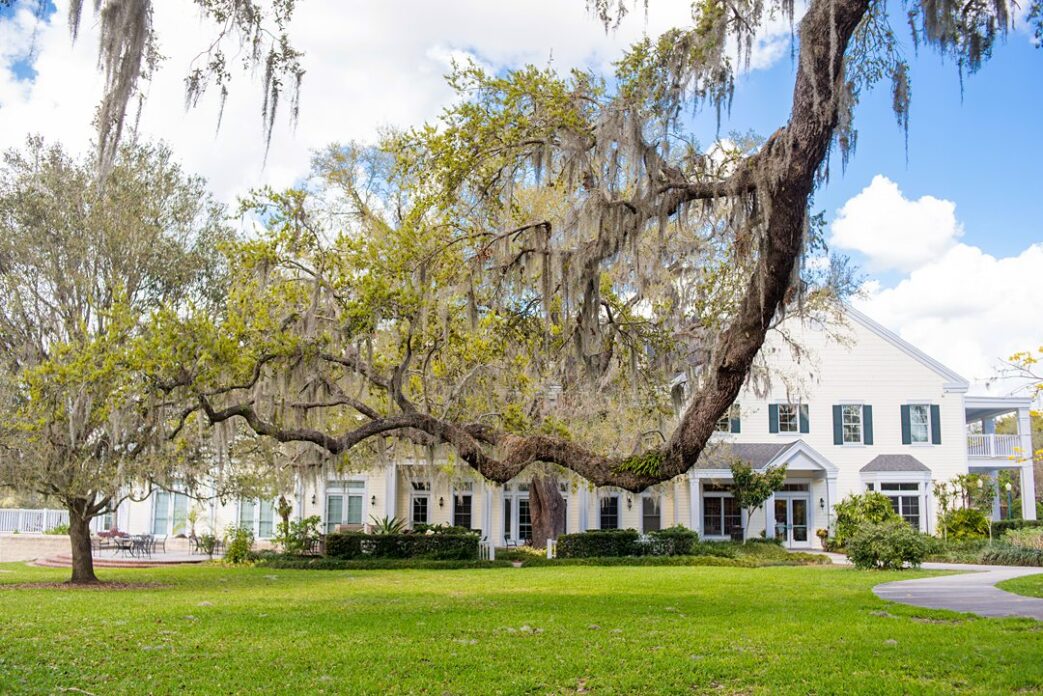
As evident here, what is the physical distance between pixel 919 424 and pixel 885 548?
1246 centimetres

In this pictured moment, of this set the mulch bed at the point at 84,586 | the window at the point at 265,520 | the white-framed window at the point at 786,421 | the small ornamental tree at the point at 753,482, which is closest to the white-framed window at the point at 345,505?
the window at the point at 265,520

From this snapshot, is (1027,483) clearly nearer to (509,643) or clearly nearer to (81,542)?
(509,643)

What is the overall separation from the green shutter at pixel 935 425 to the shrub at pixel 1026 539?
5424 millimetres

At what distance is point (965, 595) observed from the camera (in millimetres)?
12883

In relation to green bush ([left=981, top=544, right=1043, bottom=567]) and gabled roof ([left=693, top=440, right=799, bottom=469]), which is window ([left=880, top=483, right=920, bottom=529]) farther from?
green bush ([left=981, top=544, right=1043, bottom=567])

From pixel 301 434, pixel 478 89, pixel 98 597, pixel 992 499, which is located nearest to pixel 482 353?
pixel 301 434

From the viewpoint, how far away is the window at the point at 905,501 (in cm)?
2806

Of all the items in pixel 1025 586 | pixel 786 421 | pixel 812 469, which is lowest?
pixel 1025 586

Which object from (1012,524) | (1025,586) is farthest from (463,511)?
(1025,586)

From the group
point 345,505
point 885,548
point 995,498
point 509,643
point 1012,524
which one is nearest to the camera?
point 509,643

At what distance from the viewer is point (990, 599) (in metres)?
12.3

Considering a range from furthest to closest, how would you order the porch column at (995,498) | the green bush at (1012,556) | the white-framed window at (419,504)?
the white-framed window at (419,504) < the porch column at (995,498) < the green bush at (1012,556)

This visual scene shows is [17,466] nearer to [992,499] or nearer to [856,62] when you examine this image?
[856,62]

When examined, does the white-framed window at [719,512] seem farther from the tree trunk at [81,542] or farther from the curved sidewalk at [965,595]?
the tree trunk at [81,542]
